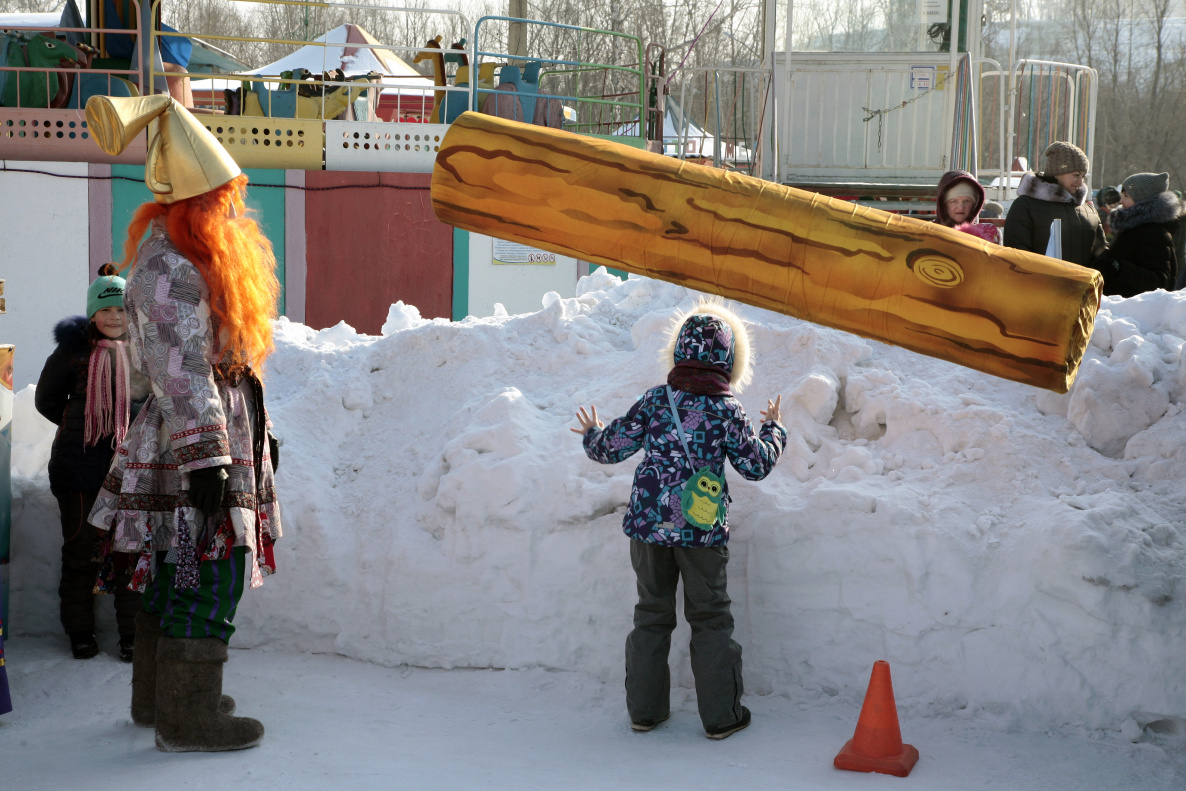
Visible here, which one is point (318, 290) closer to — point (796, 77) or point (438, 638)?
point (796, 77)

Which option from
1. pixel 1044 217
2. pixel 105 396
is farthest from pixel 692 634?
pixel 1044 217

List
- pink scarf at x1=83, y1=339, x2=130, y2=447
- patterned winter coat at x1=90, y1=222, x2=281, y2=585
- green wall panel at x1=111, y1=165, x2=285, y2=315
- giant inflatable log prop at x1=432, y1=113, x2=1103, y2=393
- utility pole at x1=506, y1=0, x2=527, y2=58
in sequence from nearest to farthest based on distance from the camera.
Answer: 1. giant inflatable log prop at x1=432, y1=113, x2=1103, y2=393
2. patterned winter coat at x1=90, y1=222, x2=281, y2=585
3. pink scarf at x1=83, y1=339, x2=130, y2=447
4. green wall panel at x1=111, y1=165, x2=285, y2=315
5. utility pole at x1=506, y1=0, x2=527, y2=58

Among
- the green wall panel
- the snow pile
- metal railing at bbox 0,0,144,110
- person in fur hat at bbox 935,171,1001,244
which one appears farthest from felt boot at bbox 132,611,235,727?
metal railing at bbox 0,0,144,110

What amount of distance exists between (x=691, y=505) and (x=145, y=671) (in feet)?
5.90

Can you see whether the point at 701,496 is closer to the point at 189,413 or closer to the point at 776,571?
the point at 776,571

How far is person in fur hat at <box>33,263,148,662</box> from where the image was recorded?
3.84 metres

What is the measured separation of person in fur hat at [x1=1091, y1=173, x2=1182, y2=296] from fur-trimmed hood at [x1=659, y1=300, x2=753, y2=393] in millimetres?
3105

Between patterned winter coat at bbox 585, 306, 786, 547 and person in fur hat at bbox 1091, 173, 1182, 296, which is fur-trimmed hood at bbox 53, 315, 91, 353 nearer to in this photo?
patterned winter coat at bbox 585, 306, 786, 547

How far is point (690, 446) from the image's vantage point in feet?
10.7

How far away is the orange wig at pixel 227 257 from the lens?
2.95 m

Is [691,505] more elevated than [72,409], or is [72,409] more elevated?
[72,409]

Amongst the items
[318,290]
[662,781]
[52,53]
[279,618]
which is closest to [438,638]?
[279,618]

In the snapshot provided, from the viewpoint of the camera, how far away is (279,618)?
13.5 ft

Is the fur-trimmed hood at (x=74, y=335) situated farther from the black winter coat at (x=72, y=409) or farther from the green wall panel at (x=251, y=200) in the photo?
the green wall panel at (x=251, y=200)
